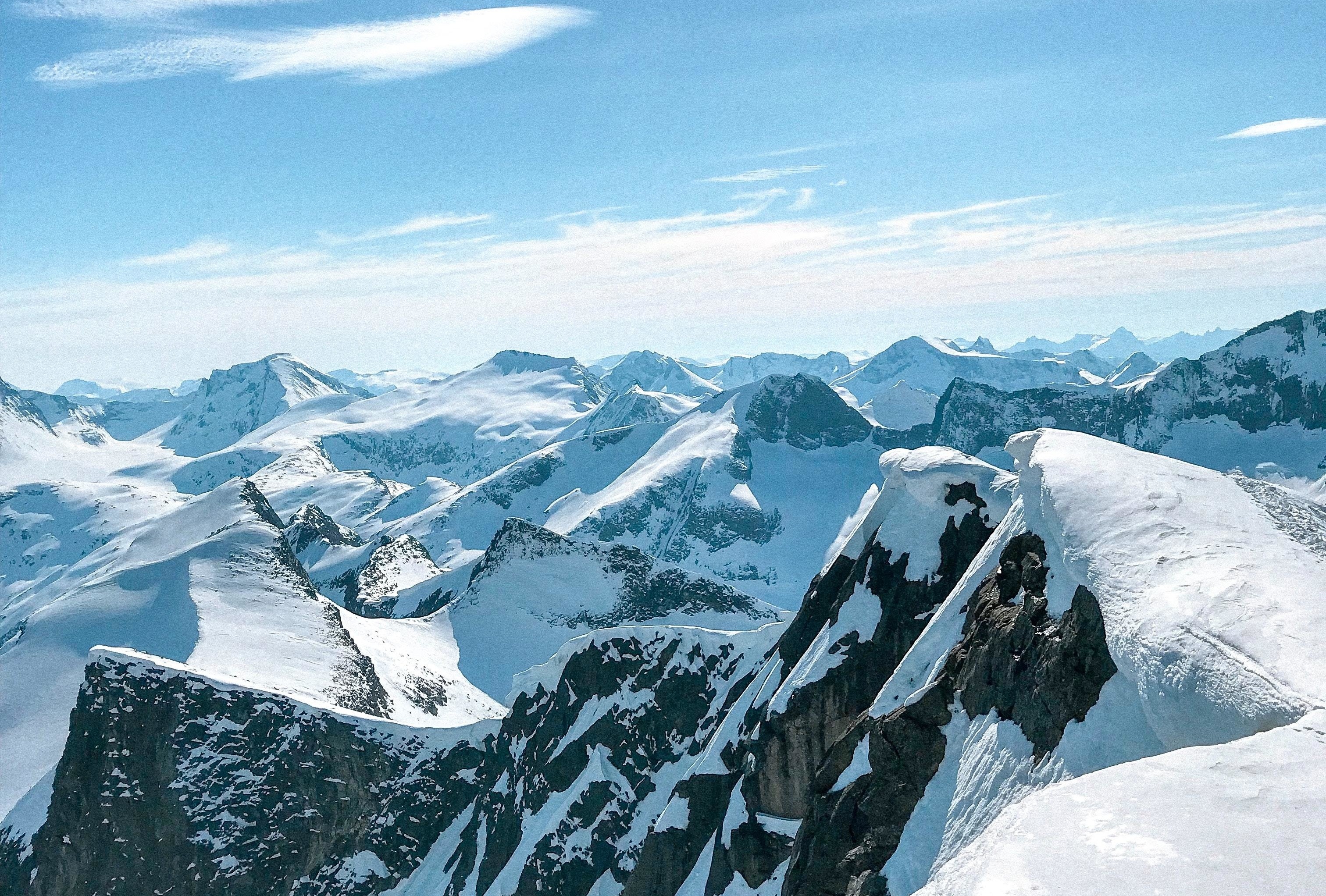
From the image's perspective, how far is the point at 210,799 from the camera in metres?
89.2

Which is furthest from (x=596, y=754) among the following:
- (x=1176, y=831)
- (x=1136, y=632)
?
(x=1176, y=831)

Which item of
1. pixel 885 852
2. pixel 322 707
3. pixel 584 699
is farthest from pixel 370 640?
pixel 885 852

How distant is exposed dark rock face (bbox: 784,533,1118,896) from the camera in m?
22.5

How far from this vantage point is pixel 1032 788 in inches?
843

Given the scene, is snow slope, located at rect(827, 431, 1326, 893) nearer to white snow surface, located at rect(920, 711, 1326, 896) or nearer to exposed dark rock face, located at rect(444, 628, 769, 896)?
white snow surface, located at rect(920, 711, 1326, 896)

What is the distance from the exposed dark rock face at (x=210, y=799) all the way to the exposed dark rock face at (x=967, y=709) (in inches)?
2960

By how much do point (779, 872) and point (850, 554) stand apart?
57.7 ft

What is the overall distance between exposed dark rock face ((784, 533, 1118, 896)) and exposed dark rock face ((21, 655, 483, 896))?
75.2 meters

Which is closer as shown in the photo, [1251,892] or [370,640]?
[1251,892]

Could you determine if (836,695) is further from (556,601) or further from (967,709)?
(556,601)

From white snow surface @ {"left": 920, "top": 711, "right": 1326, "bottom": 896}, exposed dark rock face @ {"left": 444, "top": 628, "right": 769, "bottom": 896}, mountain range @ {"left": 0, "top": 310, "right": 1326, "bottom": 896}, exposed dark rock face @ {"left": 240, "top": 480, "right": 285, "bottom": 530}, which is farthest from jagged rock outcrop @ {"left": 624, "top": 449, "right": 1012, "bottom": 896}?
exposed dark rock face @ {"left": 240, "top": 480, "right": 285, "bottom": 530}

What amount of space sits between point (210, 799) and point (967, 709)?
86911 millimetres

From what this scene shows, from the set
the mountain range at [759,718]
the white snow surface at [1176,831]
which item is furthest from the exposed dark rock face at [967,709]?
the white snow surface at [1176,831]

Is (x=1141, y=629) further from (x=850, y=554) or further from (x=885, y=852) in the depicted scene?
(x=850, y=554)
